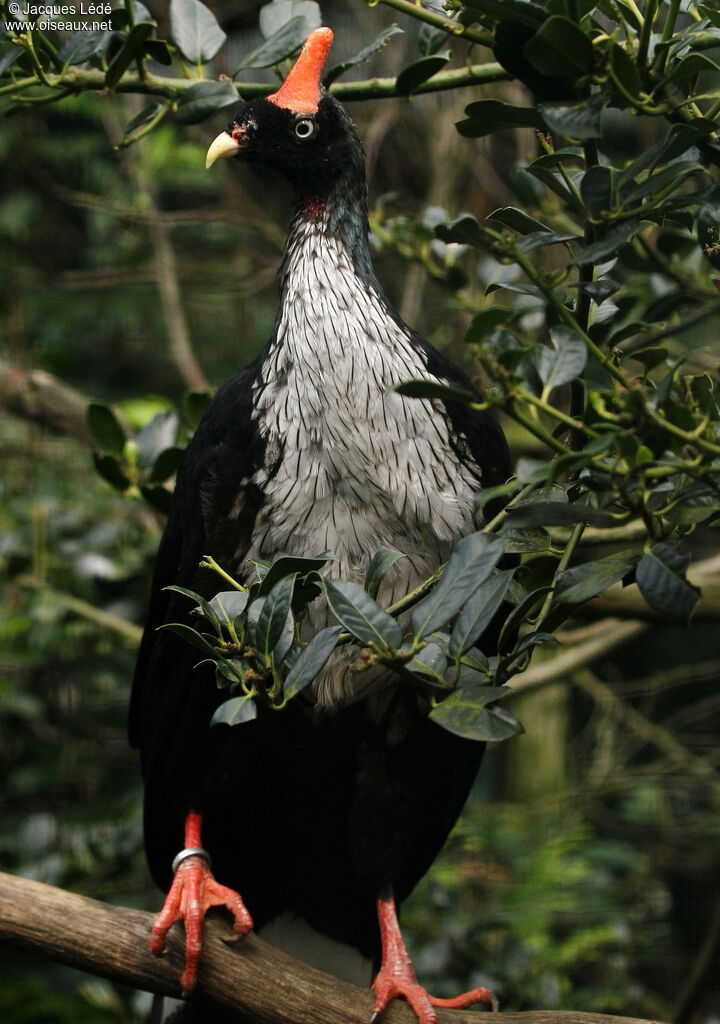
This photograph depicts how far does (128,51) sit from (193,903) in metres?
1.64

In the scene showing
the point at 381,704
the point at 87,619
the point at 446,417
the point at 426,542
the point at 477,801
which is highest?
the point at 446,417

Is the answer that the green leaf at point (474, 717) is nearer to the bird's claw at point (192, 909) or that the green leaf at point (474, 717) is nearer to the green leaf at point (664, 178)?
the green leaf at point (664, 178)

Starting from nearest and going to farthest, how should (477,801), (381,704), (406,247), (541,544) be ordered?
(541,544), (381,704), (406,247), (477,801)

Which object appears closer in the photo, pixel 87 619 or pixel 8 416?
pixel 87 619

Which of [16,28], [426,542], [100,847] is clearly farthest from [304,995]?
[16,28]

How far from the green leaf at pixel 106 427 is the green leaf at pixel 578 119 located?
1.80m

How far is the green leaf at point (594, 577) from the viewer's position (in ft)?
5.12

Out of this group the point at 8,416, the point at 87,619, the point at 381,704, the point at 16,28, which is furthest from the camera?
the point at 8,416

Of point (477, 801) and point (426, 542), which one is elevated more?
point (426, 542)

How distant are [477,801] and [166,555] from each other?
2.65 m

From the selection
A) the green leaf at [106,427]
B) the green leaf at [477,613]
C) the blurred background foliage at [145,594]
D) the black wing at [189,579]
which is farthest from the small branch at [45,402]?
the green leaf at [477,613]

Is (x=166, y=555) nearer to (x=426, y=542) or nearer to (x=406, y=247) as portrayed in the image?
(x=426, y=542)

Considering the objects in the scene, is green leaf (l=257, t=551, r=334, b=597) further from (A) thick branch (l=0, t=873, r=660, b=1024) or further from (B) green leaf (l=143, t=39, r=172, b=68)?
(B) green leaf (l=143, t=39, r=172, b=68)

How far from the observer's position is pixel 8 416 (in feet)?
15.0
